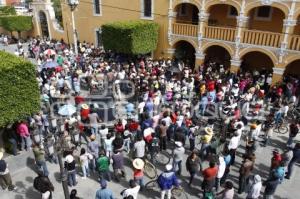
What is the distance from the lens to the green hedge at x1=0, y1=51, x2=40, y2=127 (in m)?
10.9

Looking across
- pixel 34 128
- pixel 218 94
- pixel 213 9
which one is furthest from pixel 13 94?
pixel 213 9

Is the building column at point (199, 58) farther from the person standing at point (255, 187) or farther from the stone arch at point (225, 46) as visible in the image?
the person standing at point (255, 187)

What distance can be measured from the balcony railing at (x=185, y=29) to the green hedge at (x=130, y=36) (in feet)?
5.22

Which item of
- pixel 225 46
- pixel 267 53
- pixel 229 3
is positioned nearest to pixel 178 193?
pixel 267 53

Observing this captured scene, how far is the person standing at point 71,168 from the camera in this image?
9.41 meters

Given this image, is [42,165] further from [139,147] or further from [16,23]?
[16,23]

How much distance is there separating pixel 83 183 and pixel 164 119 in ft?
13.3

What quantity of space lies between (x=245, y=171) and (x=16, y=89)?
29.3 ft

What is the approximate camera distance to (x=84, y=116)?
13.3 m

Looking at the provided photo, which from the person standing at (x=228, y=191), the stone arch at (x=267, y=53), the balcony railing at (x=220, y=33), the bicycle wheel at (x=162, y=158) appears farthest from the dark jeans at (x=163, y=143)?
the balcony railing at (x=220, y=33)

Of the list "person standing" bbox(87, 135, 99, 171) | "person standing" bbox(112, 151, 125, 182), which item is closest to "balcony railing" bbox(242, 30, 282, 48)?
"person standing" bbox(112, 151, 125, 182)

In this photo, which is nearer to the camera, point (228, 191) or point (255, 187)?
point (228, 191)

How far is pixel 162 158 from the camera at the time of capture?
11797mm

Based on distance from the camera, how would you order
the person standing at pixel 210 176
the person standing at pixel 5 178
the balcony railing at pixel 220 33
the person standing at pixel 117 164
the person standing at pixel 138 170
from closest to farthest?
the person standing at pixel 210 176
the person standing at pixel 138 170
the person standing at pixel 5 178
the person standing at pixel 117 164
the balcony railing at pixel 220 33
